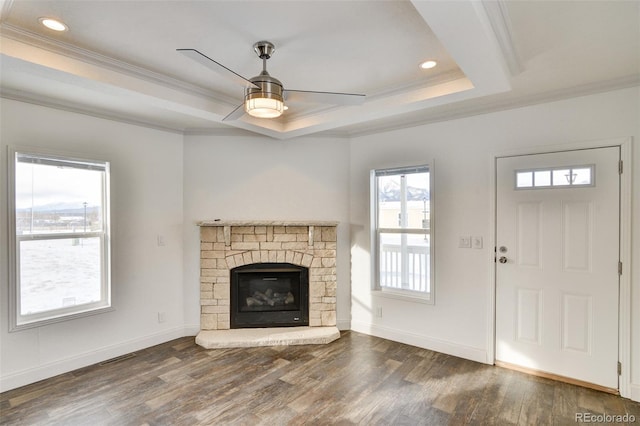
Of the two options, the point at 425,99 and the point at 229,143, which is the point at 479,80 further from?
the point at 229,143

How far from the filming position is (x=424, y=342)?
3.67 m

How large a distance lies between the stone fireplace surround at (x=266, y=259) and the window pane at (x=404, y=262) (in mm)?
662

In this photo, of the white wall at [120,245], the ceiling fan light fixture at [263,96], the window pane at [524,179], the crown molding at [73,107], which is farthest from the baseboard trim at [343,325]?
the crown molding at [73,107]

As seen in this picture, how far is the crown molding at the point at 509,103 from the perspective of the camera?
2658 millimetres

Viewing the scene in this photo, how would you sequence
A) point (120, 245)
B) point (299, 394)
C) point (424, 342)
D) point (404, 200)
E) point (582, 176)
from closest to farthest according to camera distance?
point (299, 394) < point (582, 176) < point (120, 245) < point (424, 342) < point (404, 200)

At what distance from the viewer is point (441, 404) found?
2.56 m

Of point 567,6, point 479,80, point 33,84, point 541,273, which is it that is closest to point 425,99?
point 479,80

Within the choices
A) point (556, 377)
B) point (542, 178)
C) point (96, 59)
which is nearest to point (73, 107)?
point (96, 59)

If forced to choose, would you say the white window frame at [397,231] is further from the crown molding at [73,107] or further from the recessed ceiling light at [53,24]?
the recessed ceiling light at [53,24]

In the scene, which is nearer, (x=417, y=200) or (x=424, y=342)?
(x=424, y=342)

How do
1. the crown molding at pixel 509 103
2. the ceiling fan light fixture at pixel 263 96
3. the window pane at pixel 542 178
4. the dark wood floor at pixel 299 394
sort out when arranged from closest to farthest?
1. the ceiling fan light fixture at pixel 263 96
2. the dark wood floor at pixel 299 394
3. the crown molding at pixel 509 103
4. the window pane at pixel 542 178

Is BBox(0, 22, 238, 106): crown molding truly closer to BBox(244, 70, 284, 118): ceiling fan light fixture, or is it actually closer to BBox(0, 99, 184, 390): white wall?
BBox(0, 99, 184, 390): white wall

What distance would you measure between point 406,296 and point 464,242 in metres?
0.94

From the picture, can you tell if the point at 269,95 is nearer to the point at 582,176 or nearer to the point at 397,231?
the point at 397,231
